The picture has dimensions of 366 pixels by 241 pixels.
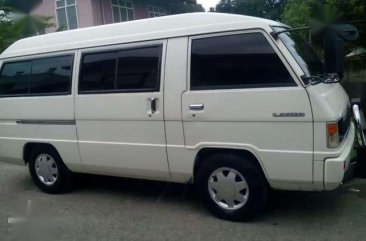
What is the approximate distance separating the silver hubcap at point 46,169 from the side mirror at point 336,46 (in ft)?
12.4

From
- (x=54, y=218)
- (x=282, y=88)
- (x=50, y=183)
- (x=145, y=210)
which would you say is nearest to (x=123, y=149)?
(x=145, y=210)

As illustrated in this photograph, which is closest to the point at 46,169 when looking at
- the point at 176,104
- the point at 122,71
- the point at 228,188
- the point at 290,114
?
the point at 122,71

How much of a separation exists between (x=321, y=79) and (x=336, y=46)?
0.42 m

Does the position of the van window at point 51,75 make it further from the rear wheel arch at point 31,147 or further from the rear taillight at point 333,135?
the rear taillight at point 333,135

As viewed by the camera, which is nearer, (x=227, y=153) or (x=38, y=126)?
(x=227, y=153)

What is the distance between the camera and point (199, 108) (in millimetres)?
4262

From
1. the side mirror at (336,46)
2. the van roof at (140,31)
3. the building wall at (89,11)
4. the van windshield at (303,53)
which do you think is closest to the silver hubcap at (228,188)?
the van windshield at (303,53)

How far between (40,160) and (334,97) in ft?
13.0

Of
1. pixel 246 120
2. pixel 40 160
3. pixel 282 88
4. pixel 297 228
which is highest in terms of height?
pixel 282 88

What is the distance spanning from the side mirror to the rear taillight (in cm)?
53

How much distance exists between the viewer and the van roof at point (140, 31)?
4.20 meters

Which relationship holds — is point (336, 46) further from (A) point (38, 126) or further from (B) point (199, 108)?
(A) point (38, 126)

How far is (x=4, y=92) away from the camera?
6012 mm

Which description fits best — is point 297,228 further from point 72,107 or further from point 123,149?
point 72,107
